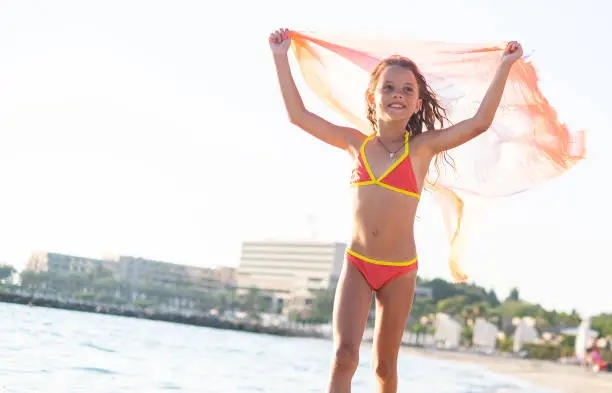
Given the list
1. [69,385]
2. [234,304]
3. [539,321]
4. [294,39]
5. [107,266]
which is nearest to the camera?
[294,39]

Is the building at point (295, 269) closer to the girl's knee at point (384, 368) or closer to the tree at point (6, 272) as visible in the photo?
the tree at point (6, 272)

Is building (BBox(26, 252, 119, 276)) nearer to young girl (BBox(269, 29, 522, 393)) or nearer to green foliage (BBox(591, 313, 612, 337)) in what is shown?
green foliage (BBox(591, 313, 612, 337))

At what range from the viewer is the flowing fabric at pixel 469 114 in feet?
21.5

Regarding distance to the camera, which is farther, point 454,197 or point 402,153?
point 454,197

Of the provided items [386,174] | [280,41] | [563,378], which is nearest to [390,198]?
[386,174]

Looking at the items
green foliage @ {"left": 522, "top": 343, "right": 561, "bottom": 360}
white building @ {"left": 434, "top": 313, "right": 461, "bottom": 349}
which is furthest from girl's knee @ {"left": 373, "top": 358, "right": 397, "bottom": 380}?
white building @ {"left": 434, "top": 313, "right": 461, "bottom": 349}

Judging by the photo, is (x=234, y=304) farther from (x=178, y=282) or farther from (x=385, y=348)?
(x=385, y=348)

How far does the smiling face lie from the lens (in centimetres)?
547

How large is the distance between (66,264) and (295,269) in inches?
1798

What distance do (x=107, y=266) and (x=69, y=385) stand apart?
527ft

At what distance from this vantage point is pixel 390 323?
17.7 ft

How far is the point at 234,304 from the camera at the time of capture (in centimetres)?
15500

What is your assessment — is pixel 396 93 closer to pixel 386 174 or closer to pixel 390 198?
pixel 386 174

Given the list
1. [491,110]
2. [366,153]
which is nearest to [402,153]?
[366,153]
